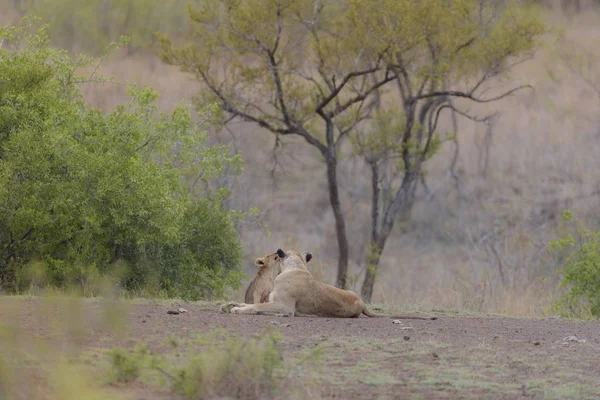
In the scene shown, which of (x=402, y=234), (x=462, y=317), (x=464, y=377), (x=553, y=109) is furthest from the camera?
(x=553, y=109)

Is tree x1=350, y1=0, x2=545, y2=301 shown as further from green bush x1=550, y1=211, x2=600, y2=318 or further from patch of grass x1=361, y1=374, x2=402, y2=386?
patch of grass x1=361, y1=374, x2=402, y2=386

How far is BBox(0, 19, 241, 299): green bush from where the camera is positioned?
530 inches

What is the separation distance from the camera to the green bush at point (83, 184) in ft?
44.2

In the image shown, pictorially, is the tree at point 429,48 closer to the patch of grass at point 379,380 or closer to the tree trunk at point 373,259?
the tree trunk at point 373,259

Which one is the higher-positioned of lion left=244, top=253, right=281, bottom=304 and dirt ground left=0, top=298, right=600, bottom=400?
lion left=244, top=253, right=281, bottom=304

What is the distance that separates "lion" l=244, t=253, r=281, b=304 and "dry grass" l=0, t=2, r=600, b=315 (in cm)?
1483

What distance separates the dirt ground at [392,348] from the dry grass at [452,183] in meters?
16.5

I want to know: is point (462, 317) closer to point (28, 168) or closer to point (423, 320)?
point (423, 320)

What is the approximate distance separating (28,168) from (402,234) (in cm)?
2283

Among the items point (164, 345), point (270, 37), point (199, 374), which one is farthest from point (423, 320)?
point (270, 37)

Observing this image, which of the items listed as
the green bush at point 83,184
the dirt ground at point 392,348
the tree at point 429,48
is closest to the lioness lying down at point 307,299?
the dirt ground at point 392,348

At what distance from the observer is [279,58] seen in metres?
22.0

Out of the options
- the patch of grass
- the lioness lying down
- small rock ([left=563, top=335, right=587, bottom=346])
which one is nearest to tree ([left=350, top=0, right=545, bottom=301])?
the lioness lying down

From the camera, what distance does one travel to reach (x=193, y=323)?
32.3 ft
